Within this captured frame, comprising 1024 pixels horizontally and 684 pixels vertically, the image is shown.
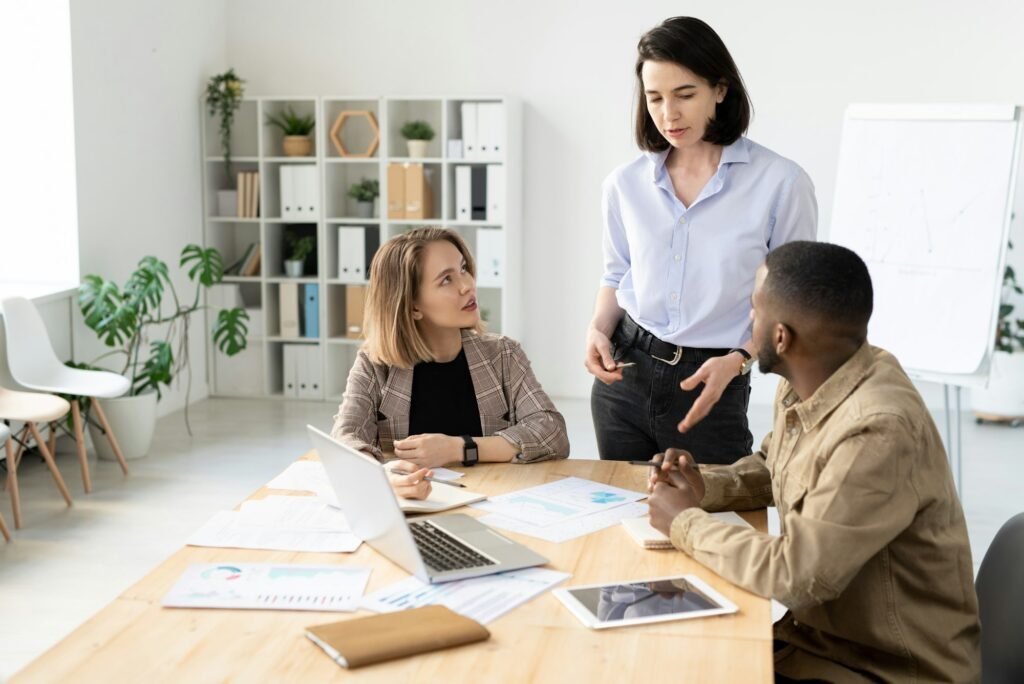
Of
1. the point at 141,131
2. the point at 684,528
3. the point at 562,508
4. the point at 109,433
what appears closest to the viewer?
the point at 684,528

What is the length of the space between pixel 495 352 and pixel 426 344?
0.17 m

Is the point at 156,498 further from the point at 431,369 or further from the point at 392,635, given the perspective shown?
the point at 392,635

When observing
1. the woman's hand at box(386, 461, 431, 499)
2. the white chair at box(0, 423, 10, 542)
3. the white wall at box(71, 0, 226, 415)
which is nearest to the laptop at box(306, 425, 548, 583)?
the woman's hand at box(386, 461, 431, 499)

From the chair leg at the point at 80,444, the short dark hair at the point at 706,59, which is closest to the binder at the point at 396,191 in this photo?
the chair leg at the point at 80,444

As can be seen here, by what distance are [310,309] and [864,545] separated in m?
5.31

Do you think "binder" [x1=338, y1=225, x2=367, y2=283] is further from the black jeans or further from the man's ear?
the man's ear

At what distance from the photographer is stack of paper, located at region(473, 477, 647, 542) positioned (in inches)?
78.1

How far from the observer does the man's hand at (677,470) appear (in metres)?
1.95

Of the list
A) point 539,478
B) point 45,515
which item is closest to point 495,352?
point 539,478

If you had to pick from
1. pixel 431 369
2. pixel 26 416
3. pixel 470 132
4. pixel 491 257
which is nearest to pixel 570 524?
pixel 431 369

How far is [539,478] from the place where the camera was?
2334 millimetres

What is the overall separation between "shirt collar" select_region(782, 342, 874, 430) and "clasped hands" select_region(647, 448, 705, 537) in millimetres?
249

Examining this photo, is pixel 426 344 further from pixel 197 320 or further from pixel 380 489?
pixel 197 320

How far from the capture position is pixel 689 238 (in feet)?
8.28
